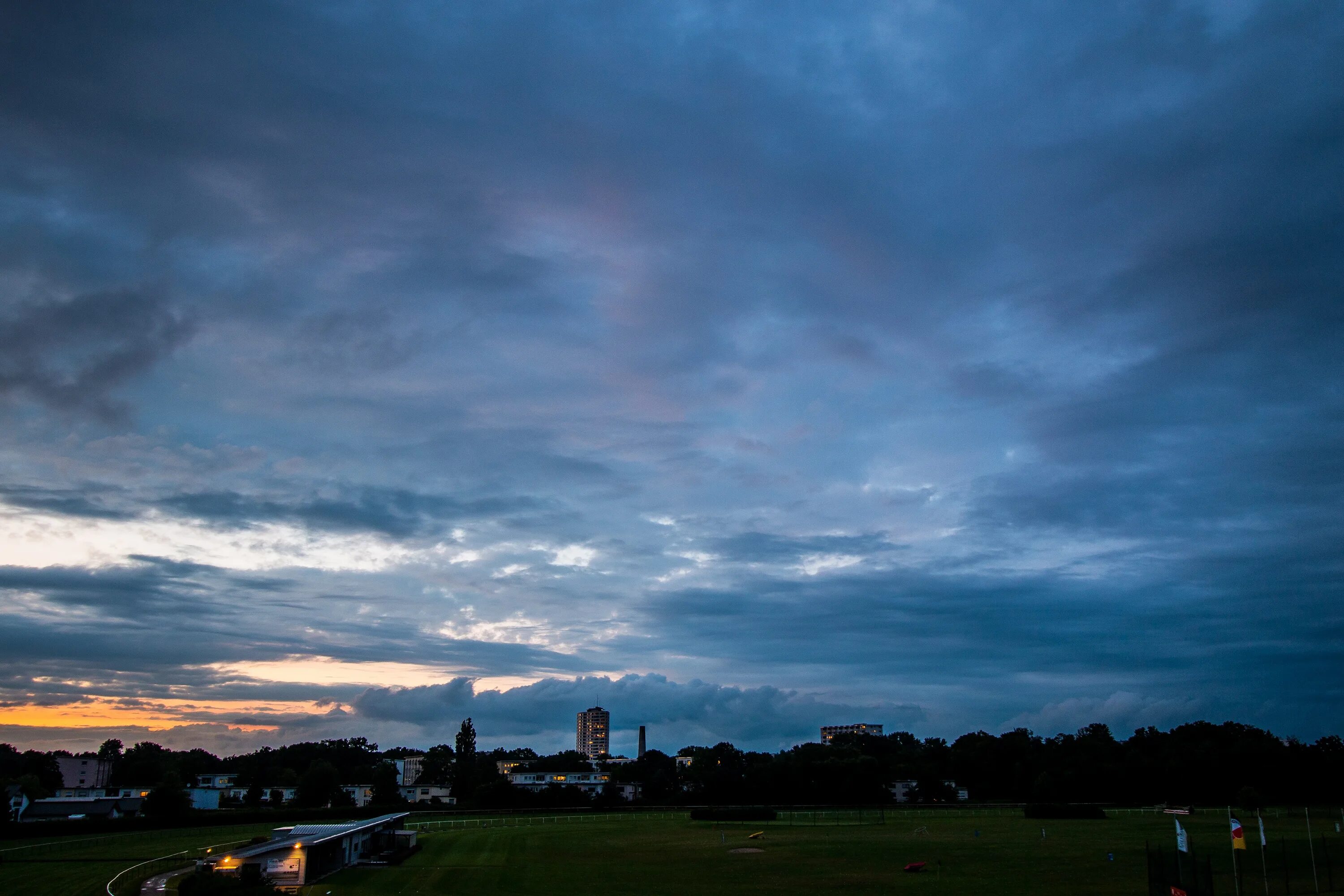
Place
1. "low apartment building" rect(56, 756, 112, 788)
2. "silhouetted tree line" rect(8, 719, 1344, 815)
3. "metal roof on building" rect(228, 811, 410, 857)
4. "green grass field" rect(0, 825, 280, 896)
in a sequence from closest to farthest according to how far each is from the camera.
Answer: "metal roof on building" rect(228, 811, 410, 857)
"green grass field" rect(0, 825, 280, 896)
"silhouetted tree line" rect(8, 719, 1344, 815)
"low apartment building" rect(56, 756, 112, 788)

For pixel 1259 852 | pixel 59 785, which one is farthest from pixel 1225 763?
pixel 59 785

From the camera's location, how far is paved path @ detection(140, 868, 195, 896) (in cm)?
4366

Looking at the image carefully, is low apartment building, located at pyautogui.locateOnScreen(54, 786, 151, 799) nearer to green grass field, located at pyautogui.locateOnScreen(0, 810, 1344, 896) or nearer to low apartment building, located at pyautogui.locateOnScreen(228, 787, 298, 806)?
low apartment building, located at pyautogui.locateOnScreen(228, 787, 298, 806)

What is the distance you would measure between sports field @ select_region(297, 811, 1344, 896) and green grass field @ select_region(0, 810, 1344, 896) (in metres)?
0.20

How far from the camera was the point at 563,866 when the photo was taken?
54.0 meters

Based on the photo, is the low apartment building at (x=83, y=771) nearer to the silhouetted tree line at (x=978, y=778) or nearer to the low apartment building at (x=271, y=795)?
the silhouetted tree line at (x=978, y=778)

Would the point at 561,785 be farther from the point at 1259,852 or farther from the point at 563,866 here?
the point at 1259,852

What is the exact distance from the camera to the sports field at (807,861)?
43.7m

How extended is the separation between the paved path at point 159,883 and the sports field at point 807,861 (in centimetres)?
702

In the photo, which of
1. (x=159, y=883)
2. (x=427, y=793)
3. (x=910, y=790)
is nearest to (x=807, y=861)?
(x=159, y=883)

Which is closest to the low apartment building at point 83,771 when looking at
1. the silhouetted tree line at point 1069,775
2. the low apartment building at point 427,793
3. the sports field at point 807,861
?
the low apartment building at point 427,793

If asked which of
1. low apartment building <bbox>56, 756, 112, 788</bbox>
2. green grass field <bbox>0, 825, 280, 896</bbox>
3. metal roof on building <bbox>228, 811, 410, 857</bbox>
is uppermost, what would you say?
metal roof on building <bbox>228, 811, 410, 857</bbox>

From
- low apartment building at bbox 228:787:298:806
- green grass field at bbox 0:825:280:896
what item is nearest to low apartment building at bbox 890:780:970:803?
low apartment building at bbox 228:787:298:806

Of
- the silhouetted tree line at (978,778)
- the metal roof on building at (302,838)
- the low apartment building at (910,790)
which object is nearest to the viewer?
the metal roof on building at (302,838)
